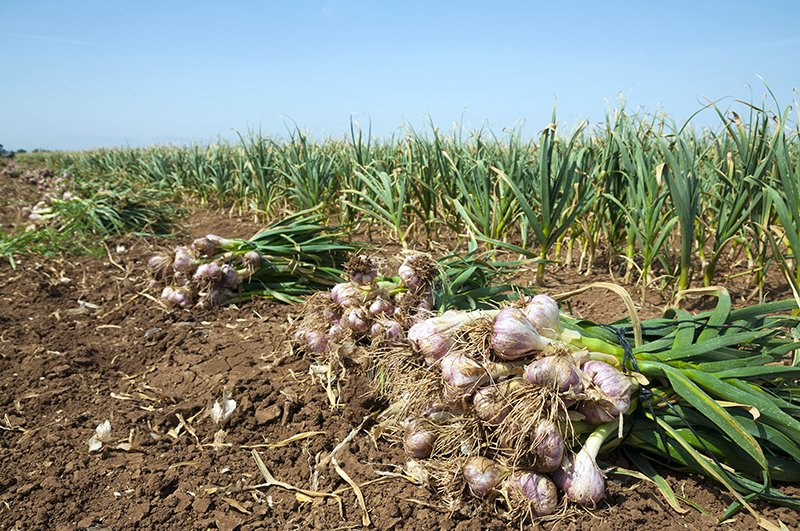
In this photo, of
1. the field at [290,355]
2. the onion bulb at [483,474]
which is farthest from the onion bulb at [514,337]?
the field at [290,355]

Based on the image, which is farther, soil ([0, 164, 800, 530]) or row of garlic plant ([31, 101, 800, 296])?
row of garlic plant ([31, 101, 800, 296])

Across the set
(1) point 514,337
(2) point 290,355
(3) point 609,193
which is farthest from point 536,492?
(3) point 609,193

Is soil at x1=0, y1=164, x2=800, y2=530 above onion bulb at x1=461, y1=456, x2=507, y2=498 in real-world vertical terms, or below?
below

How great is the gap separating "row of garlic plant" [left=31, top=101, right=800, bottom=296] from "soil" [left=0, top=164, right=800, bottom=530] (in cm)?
39

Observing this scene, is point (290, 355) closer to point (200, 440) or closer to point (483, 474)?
point (200, 440)

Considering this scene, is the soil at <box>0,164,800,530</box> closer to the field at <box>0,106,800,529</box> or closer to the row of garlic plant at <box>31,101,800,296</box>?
the field at <box>0,106,800,529</box>

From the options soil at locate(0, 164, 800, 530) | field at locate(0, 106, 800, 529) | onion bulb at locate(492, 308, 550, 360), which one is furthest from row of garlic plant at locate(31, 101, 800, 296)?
onion bulb at locate(492, 308, 550, 360)

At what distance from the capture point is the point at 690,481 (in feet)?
4.91

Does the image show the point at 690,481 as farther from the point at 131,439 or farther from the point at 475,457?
the point at 131,439

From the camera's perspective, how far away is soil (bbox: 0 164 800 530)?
1.45m

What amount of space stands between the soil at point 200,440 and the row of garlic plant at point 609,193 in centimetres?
39

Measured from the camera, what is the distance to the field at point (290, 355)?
1.49m

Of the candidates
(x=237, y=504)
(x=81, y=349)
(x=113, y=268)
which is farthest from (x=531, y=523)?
(x=113, y=268)

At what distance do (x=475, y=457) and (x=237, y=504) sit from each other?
2.23 feet
